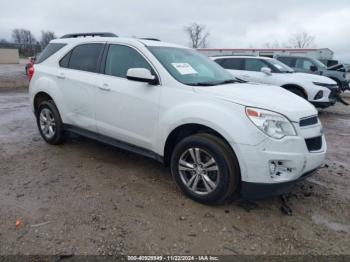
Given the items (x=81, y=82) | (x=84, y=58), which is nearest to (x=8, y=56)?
(x=84, y=58)

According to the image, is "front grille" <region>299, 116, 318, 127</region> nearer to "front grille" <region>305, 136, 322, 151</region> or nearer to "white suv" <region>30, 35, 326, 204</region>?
"white suv" <region>30, 35, 326, 204</region>

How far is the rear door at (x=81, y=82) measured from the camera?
15.2 ft

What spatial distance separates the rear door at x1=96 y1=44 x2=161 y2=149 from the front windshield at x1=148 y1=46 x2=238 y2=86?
25 cm

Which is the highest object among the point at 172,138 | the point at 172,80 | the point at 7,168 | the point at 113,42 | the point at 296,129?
the point at 113,42

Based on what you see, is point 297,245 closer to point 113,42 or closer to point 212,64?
point 212,64

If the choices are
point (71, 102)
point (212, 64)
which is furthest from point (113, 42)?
point (212, 64)

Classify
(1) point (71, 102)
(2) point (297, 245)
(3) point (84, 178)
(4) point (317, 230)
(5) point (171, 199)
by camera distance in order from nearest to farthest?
1. (2) point (297, 245)
2. (4) point (317, 230)
3. (5) point (171, 199)
4. (3) point (84, 178)
5. (1) point (71, 102)

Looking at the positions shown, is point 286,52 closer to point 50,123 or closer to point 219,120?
point 50,123

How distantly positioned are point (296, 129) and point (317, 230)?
1017mm

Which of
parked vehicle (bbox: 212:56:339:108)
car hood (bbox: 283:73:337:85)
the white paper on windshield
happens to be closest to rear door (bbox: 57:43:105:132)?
the white paper on windshield

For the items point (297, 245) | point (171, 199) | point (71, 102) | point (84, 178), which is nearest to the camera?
point (297, 245)

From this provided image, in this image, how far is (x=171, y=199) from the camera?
12.2 feet

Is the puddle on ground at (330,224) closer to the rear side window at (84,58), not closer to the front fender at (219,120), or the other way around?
the front fender at (219,120)

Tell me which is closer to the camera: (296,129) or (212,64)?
(296,129)
